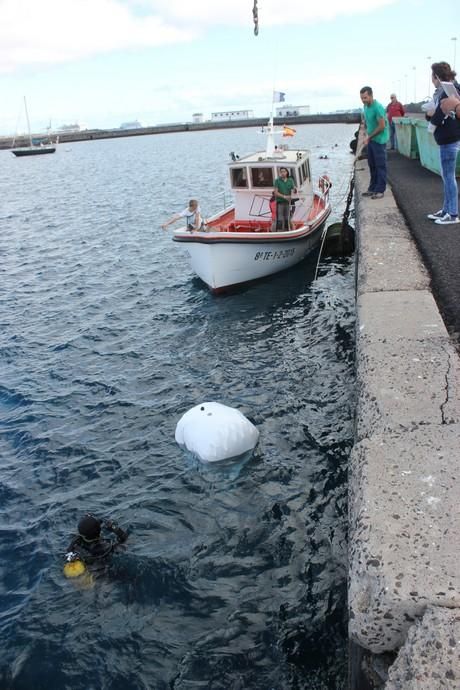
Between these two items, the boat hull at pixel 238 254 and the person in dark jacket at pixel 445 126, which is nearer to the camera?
the person in dark jacket at pixel 445 126

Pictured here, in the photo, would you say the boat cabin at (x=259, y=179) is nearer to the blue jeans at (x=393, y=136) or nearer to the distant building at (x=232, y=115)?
the blue jeans at (x=393, y=136)

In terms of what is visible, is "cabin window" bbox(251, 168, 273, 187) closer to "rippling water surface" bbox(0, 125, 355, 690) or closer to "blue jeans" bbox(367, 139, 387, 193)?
"rippling water surface" bbox(0, 125, 355, 690)

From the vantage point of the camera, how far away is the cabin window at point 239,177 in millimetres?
14906

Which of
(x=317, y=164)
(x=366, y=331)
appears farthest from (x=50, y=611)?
(x=317, y=164)

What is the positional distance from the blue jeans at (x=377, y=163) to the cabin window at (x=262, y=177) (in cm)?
386

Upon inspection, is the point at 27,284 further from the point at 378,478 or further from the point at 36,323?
the point at 378,478

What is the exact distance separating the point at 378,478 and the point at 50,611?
3.41 meters

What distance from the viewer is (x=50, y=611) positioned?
16.1ft

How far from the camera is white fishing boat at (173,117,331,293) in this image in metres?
12.9

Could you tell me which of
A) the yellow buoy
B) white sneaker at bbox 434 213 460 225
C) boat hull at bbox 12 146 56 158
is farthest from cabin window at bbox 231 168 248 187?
boat hull at bbox 12 146 56 158

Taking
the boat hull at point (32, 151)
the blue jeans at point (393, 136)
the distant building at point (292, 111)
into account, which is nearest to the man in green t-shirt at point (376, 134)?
the blue jeans at point (393, 136)

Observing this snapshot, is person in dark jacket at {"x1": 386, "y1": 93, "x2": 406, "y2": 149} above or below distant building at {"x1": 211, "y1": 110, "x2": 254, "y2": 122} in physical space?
below

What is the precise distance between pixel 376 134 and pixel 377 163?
700 millimetres

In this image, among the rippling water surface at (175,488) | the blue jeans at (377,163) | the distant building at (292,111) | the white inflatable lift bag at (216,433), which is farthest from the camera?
the distant building at (292,111)
